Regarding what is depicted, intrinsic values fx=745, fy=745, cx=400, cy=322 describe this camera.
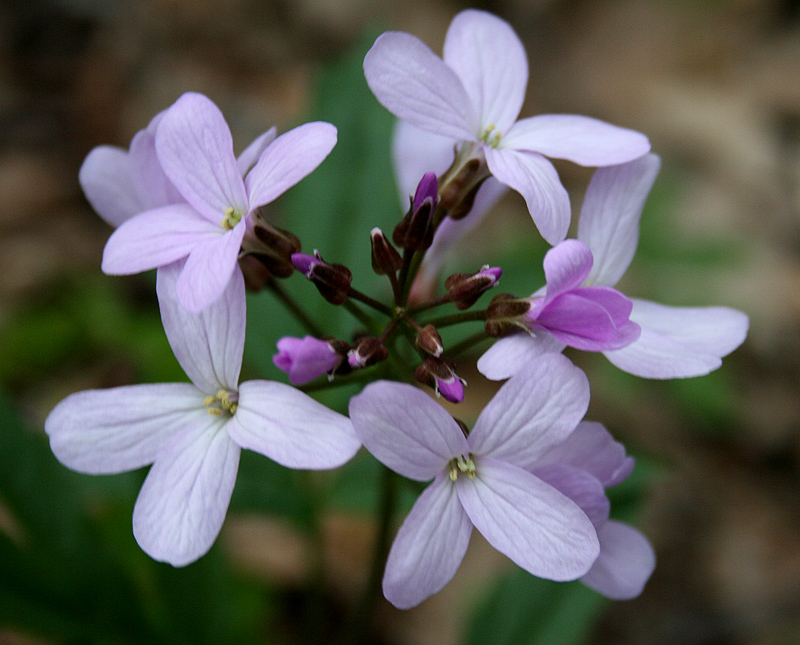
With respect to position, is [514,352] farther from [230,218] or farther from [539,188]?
[230,218]

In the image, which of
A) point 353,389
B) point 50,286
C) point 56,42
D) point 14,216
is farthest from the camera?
point 56,42

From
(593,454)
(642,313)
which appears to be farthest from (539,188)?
(593,454)

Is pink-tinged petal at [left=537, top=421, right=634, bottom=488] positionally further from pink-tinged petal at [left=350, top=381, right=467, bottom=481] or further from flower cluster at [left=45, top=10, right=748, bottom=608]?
pink-tinged petal at [left=350, top=381, right=467, bottom=481]

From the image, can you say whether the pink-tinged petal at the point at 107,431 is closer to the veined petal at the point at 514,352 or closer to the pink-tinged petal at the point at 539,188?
the veined petal at the point at 514,352

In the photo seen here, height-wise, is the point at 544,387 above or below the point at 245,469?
above

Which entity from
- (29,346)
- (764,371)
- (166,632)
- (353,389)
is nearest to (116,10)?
(29,346)

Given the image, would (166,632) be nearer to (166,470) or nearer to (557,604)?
(166,470)

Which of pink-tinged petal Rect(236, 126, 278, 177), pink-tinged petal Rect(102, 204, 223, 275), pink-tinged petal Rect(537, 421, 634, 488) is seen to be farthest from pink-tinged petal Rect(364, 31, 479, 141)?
pink-tinged petal Rect(537, 421, 634, 488)

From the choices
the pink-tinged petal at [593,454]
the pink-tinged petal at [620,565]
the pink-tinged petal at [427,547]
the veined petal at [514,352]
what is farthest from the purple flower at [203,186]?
the pink-tinged petal at [620,565]
